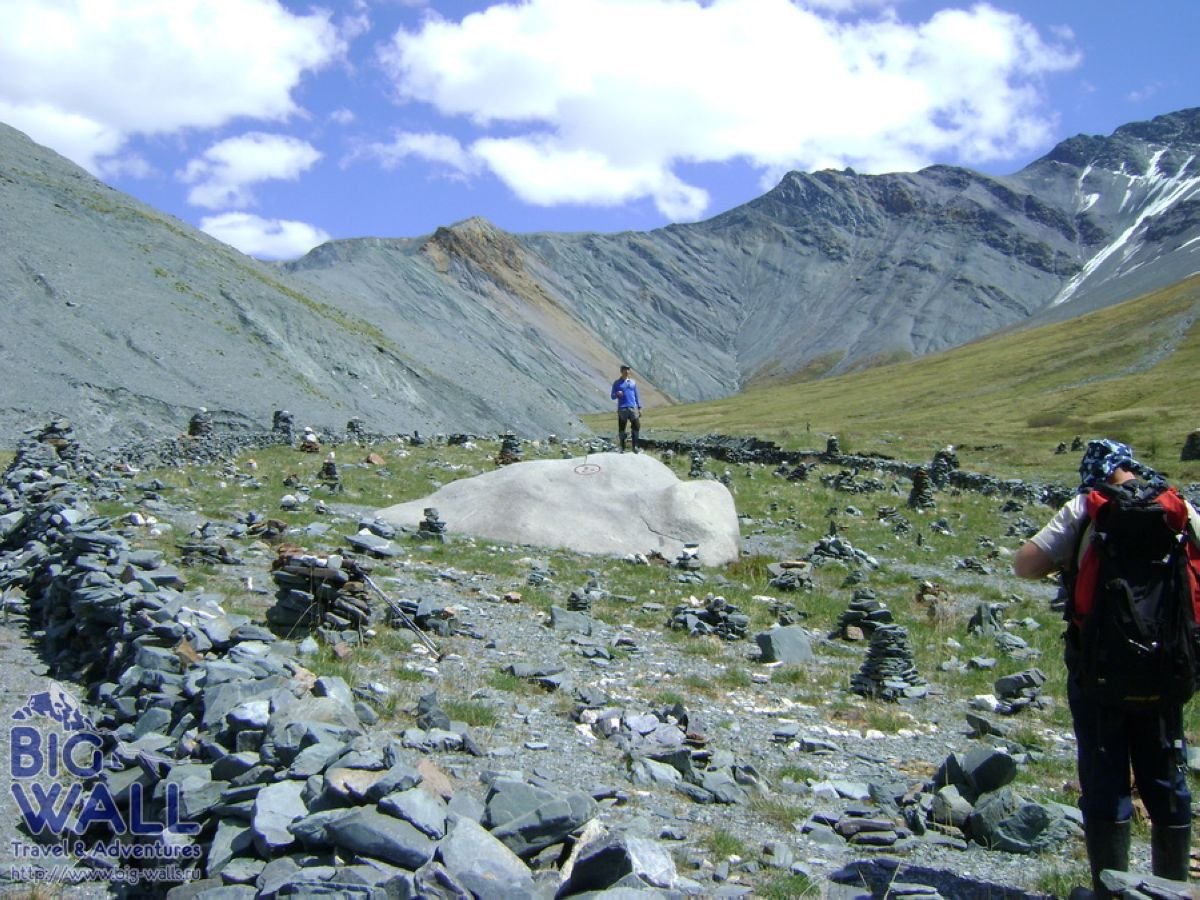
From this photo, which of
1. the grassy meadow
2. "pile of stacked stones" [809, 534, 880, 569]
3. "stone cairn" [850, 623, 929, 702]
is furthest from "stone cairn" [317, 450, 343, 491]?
"stone cairn" [850, 623, 929, 702]

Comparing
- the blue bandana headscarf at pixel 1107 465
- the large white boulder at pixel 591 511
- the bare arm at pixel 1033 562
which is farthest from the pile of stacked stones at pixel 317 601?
the blue bandana headscarf at pixel 1107 465

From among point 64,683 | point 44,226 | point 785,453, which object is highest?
point 44,226

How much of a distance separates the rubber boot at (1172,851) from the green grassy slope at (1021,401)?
134 ft

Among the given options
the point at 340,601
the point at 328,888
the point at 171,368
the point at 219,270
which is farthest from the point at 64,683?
the point at 219,270

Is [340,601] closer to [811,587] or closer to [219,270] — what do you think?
[811,587]

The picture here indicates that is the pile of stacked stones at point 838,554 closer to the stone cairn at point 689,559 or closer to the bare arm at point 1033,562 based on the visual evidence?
the stone cairn at point 689,559

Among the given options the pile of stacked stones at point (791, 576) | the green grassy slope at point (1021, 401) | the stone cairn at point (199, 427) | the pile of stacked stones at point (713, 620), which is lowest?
the pile of stacked stones at point (713, 620)

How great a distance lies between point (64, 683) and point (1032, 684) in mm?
10052

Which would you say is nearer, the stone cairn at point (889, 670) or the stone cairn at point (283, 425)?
the stone cairn at point (889, 670)

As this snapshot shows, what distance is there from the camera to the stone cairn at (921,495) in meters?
28.3

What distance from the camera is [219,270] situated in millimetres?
Result: 52750

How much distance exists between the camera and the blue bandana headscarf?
5699mm

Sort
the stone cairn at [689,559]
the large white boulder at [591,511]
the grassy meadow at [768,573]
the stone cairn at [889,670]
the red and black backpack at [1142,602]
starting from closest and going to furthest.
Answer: the red and black backpack at [1142,602] < the grassy meadow at [768,573] < the stone cairn at [889,670] < the stone cairn at [689,559] < the large white boulder at [591,511]

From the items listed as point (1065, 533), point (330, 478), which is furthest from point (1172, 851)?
point (330, 478)
